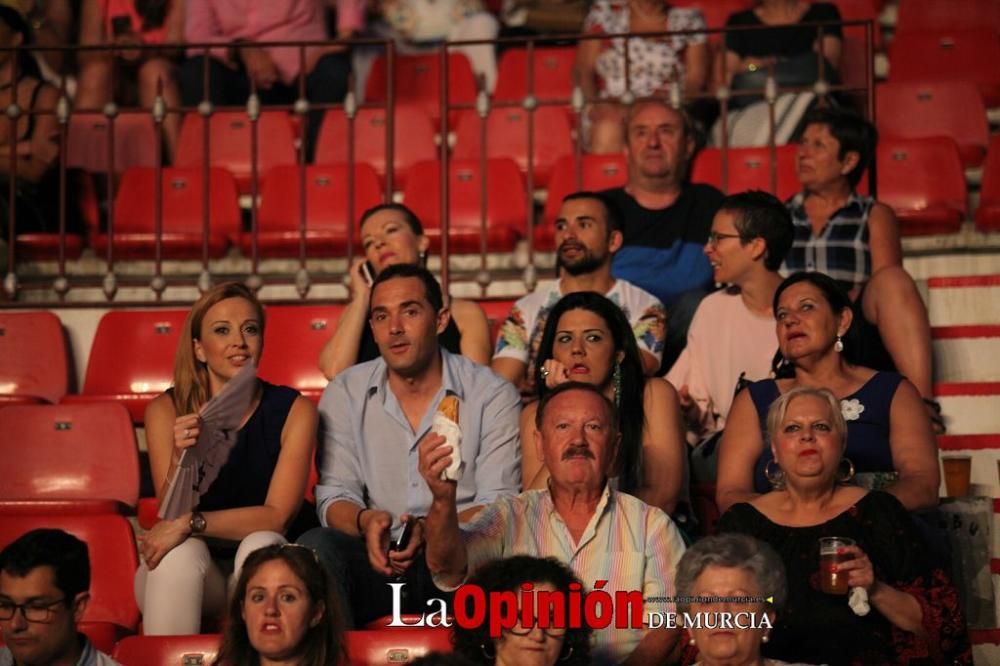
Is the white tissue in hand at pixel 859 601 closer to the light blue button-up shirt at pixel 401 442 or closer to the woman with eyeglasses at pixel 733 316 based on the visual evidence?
the light blue button-up shirt at pixel 401 442

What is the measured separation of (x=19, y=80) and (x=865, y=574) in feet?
15.2

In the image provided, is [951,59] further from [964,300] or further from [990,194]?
[964,300]

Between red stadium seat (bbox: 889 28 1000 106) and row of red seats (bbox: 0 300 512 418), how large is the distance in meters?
2.63

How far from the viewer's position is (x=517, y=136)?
7.74 m

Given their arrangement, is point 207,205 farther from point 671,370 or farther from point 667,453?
point 667,453

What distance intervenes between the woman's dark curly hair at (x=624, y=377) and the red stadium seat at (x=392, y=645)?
0.78 m

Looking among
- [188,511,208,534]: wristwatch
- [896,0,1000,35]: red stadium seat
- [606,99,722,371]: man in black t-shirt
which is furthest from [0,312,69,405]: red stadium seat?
[896,0,1000,35]: red stadium seat

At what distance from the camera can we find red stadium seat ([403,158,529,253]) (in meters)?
7.07

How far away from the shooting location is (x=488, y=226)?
705 cm

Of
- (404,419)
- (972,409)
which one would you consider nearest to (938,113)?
(972,409)

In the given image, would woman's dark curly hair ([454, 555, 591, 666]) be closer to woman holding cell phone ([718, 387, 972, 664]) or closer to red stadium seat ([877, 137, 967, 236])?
woman holding cell phone ([718, 387, 972, 664])

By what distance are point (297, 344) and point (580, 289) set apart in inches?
39.9

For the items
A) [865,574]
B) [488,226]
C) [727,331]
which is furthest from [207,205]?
[865,574]

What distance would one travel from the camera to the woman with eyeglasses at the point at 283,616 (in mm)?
3830
